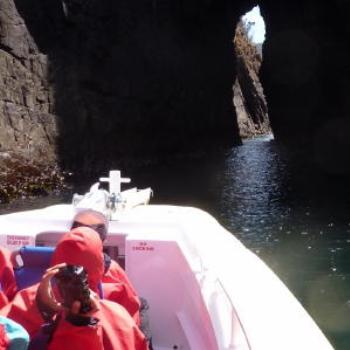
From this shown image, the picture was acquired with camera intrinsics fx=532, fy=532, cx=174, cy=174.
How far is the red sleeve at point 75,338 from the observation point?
2232 mm

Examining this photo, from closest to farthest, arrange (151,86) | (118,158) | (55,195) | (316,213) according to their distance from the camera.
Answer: (316,213), (55,195), (118,158), (151,86)

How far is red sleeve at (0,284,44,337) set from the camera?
262 cm

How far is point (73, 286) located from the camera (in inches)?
86.1

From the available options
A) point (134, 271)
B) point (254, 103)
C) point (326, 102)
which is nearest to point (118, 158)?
point (326, 102)

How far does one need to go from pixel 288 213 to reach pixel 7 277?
43.9 feet

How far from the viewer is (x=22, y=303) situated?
8.80ft

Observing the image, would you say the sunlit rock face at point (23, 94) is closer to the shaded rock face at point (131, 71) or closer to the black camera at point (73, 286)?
the shaded rock face at point (131, 71)

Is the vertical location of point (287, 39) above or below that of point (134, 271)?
above

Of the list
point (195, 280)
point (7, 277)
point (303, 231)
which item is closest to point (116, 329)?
point (7, 277)

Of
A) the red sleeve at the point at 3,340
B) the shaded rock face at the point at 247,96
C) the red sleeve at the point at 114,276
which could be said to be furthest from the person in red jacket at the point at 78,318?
the shaded rock face at the point at 247,96

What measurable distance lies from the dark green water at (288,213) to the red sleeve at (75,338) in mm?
4865

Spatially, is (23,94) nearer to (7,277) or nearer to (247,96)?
(7,277)

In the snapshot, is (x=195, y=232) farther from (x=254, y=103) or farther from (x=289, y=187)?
(x=254, y=103)

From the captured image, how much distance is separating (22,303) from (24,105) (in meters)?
24.0
